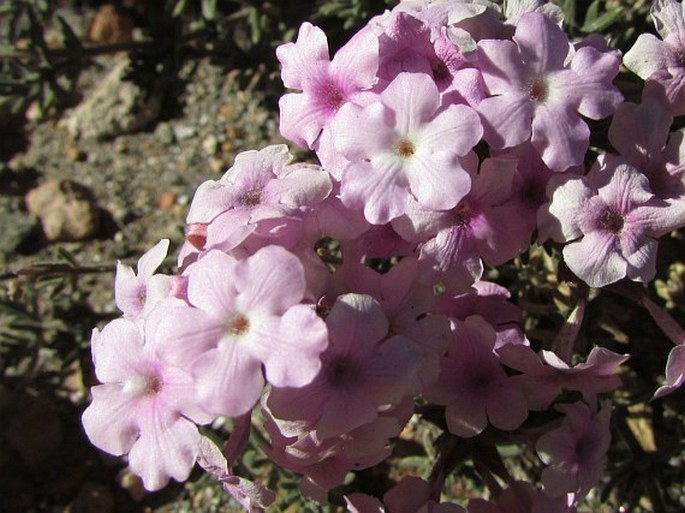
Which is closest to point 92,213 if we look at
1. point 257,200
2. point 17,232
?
point 17,232

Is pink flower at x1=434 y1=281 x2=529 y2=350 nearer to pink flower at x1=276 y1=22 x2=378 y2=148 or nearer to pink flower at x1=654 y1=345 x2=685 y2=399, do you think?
pink flower at x1=654 y1=345 x2=685 y2=399

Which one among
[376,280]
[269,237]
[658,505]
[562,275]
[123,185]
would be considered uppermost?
[269,237]

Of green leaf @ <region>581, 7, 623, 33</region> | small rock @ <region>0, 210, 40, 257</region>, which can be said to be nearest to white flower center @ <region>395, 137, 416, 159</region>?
green leaf @ <region>581, 7, 623, 33</region>

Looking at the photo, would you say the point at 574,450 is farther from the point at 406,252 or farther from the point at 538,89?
the point at 538,89

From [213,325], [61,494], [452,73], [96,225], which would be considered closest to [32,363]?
[61,494]

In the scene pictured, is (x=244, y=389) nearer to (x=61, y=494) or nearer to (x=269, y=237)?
(x=269, y=237)
